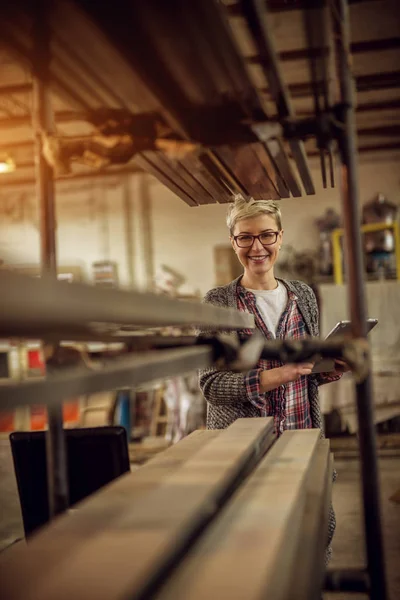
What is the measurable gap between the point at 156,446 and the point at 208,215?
328 cm

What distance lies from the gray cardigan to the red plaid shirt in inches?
1.0

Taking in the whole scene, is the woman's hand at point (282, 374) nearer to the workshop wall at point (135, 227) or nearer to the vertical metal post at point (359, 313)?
the vertical metal post at point (359, 313)

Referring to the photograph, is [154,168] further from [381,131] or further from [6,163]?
[381,131]

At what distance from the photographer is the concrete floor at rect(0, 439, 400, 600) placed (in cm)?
231

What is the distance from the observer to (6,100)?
6078 mm

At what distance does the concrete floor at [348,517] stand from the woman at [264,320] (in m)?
0.90

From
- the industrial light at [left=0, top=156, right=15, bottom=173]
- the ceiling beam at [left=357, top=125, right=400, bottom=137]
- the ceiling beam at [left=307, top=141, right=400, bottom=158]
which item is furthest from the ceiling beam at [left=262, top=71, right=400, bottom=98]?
the industrial light at [left=0, top=156, right=15, bottom=173]

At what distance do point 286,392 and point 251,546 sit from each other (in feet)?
4.23

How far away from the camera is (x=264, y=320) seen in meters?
2.07

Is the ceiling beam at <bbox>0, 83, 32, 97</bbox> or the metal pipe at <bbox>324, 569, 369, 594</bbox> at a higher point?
the ceiling beam at <bbox>0, 83, 32, 97</bbox>

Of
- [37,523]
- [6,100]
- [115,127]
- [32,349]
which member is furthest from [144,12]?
[32,349]

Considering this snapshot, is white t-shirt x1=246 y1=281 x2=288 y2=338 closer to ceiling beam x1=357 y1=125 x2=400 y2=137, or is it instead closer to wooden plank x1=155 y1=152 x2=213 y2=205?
wooden plank x1=155 y1=152 x2=213 y2=205

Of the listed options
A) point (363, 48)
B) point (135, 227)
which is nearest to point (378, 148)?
point (363, 48)

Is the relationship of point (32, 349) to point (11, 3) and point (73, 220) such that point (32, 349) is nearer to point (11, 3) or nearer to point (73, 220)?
point (73, 220)
